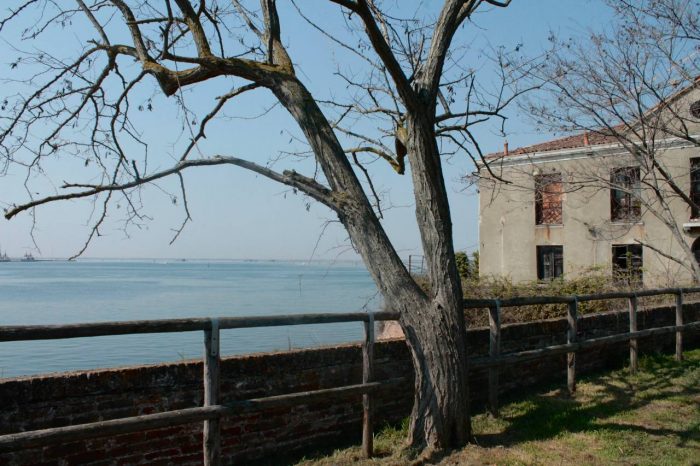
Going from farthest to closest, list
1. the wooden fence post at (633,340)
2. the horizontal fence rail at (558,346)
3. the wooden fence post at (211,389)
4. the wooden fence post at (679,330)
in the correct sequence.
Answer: the wooden fence post at (679,330) → the wooden fence post at (633,340) → the horizontal fence rail at (558,346) → the wooden fence post at (211,389)

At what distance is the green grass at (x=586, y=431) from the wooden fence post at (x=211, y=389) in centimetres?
112

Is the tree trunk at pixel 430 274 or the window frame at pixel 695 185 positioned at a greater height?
the window frame at pixel 695 185

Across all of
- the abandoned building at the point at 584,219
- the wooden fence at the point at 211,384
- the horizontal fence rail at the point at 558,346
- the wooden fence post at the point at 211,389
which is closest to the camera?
the wooden fence at the point at 211,384

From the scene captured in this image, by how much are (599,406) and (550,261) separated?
21126mm

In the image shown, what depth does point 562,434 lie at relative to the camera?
5980 mm

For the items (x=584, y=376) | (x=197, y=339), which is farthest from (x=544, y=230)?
(x=584, y=376)

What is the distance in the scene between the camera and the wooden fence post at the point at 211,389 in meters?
4.52

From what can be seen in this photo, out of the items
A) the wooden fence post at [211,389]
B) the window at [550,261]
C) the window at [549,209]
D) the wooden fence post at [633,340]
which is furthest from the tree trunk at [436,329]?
the window at [550,261]

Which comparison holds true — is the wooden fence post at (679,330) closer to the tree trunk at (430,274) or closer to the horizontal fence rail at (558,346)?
the horizontal fence rail at (558,346)

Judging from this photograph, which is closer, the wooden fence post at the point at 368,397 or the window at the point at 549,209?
the wooden fence post at the point at 368,397

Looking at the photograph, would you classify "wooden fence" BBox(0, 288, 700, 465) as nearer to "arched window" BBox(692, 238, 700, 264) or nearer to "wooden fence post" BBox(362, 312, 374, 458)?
"wooden fence post" BBox(362, 312, 374, 458)

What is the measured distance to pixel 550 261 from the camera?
27312 mm

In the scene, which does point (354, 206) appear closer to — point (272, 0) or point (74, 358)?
point (272, 0)

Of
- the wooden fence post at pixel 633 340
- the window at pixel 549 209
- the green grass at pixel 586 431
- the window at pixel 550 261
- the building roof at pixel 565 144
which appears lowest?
the green grass at pixel 586 431
